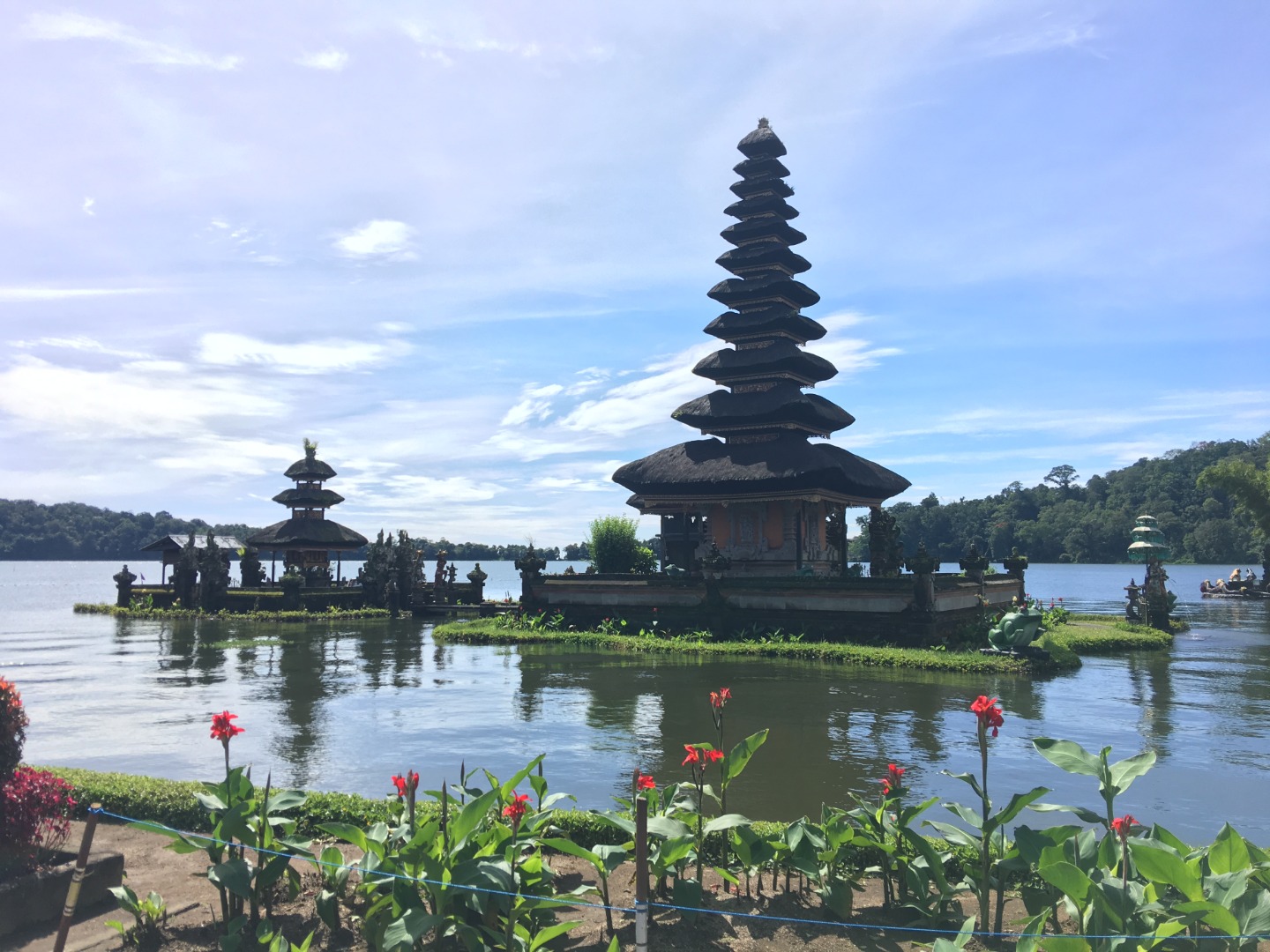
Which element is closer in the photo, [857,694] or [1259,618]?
[857,694]

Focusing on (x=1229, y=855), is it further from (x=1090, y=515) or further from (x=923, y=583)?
(x=1090, y=515)

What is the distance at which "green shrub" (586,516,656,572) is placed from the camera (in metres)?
36.6

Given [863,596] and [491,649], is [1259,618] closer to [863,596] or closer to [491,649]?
[863,596]

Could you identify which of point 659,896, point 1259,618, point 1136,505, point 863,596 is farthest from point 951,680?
point 1136,505

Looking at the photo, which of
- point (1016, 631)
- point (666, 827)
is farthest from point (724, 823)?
point (1016, 631)

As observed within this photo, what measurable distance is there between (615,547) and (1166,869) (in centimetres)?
3272

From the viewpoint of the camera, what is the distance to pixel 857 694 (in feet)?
52.8

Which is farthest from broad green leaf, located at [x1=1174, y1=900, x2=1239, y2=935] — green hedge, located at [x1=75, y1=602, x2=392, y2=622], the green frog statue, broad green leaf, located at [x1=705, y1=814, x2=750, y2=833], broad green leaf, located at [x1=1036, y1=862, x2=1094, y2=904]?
green hedge, located at [x1=75, y1=602, x2=392, y2=622]

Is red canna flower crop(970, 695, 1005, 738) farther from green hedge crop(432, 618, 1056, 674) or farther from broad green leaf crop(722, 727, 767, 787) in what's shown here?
green hedge crop(432, 618, 1056, 674)

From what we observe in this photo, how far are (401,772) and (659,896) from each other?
611 cm

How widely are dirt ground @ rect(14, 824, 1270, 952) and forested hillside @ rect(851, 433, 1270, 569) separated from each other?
105741 mm

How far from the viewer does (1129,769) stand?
4691 millimetres

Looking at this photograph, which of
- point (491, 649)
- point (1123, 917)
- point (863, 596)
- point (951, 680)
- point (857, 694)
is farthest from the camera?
point (491, 649)

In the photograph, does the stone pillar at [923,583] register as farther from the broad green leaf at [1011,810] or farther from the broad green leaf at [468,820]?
the broad green leaf at [468,820]
